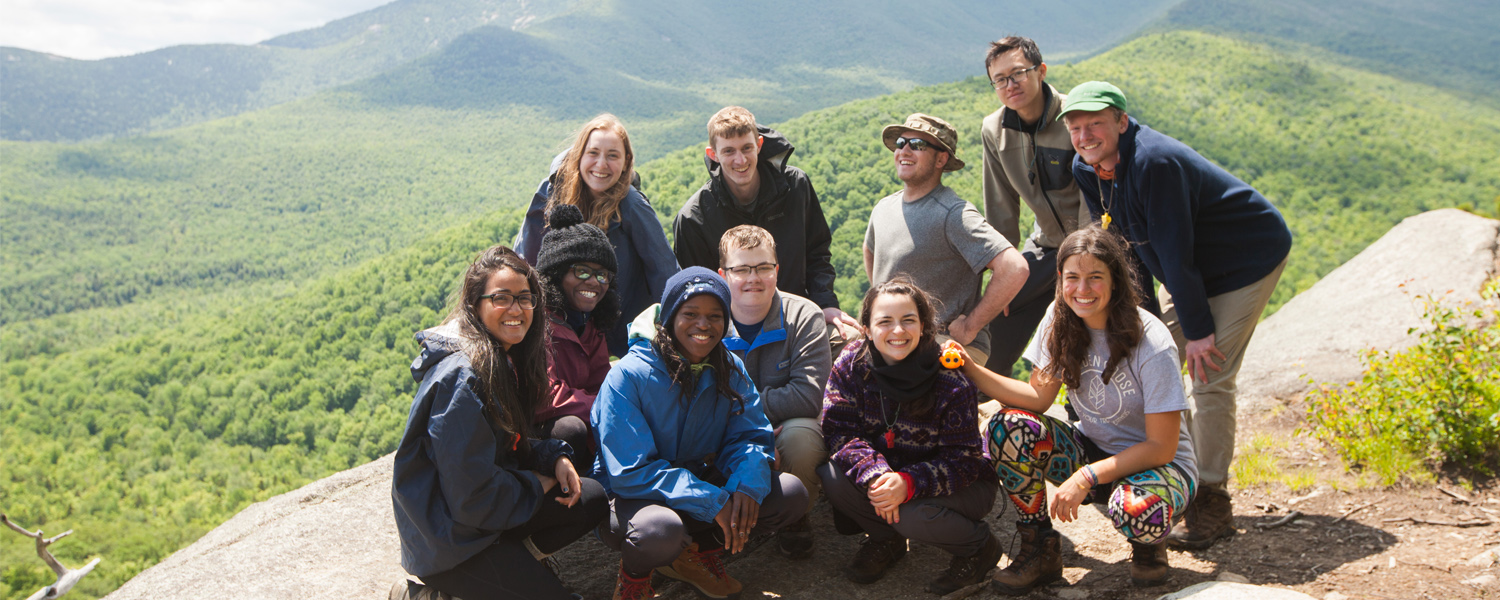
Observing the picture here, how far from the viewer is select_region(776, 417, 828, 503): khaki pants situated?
360 cm

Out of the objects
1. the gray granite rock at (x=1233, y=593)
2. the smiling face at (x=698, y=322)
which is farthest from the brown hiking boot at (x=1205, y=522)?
the smiling face at (x=698, y=322)

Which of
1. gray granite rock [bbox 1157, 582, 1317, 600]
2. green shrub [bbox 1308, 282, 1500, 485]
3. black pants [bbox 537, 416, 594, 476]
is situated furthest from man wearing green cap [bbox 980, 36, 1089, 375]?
black pants [bbox 537, 416, 594, 476]

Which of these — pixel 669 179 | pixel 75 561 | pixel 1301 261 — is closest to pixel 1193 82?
pixel 1301 261

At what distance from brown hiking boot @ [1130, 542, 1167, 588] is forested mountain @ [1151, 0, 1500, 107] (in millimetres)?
90212

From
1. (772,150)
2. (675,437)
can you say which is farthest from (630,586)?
(772,150)

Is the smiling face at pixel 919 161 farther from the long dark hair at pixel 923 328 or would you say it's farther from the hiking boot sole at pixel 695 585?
the hiking boot sole at pixel 695 585

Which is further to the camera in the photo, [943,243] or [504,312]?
[943,243]

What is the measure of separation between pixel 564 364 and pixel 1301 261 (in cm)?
3944

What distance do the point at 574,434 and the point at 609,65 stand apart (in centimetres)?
16946

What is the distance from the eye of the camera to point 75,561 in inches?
1329

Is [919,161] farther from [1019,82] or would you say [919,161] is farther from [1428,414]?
[1428,414]

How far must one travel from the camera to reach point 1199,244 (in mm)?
3875

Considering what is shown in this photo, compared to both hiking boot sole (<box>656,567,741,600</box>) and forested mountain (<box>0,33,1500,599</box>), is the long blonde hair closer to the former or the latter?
hiking boot sole (<box>656,567,741,600</box>)

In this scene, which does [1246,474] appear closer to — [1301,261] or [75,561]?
[1301,261]
